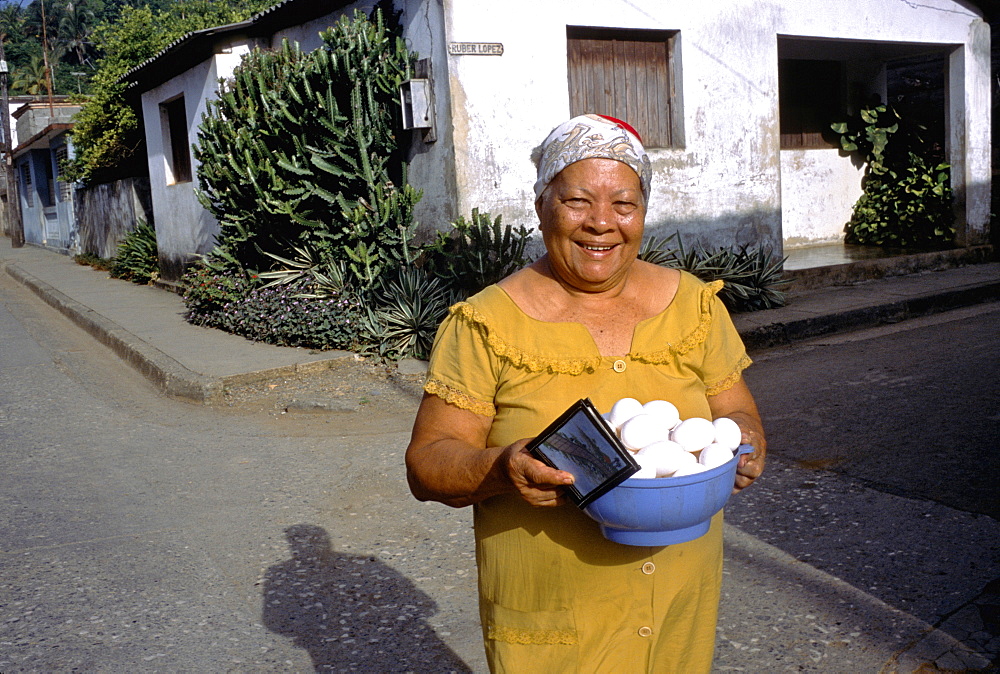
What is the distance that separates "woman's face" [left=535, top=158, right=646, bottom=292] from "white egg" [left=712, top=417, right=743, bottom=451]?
16.4 inches

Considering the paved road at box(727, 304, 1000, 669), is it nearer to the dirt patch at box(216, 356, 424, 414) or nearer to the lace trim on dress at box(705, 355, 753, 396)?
the lace trim on dress at box(705, 355, 753, 396)

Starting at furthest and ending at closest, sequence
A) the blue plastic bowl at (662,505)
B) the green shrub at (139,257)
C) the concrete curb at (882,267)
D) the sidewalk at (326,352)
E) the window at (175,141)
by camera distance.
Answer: the green shrub at (139,257) < the window at (175,141) < the concrete curb at (882,267) < the sidewalk at (326,352) < the blue plastic bowl at (662,505)

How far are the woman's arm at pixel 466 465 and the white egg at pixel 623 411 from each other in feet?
0.75

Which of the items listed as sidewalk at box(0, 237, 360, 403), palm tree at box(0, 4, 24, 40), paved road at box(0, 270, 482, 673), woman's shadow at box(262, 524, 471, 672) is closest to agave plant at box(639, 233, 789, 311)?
sidewalk at box(0, 237, 360, 403)

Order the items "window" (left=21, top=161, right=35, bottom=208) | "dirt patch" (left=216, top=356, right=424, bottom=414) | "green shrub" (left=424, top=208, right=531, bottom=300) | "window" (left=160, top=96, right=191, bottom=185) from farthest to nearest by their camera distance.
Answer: "window" (left=21, top=161, right=35, bottom=208) → "window" (left=160, top=96, right=191, bottom=185) → "green shrub" (left=424, top=208, right=531, bottom=300) → "dirt patch" (left=216, top=356, right=424, bottom=414)

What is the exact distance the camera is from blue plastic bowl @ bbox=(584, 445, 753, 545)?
1.72 meters

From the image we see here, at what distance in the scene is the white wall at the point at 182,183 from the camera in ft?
40.7

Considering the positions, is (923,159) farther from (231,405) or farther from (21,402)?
Result: (21,402)

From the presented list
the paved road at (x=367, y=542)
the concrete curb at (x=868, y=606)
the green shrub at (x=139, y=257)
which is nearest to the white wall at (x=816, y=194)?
the paved road at (x=367, y=542)

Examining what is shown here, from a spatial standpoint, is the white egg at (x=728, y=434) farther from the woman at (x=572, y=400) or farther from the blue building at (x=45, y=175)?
the blue building at (x=45, y=175)

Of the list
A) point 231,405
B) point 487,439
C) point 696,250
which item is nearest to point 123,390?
point 231,405

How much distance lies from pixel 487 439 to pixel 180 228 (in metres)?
13.6

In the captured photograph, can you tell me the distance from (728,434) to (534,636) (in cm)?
60

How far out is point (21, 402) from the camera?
7.86 meters
